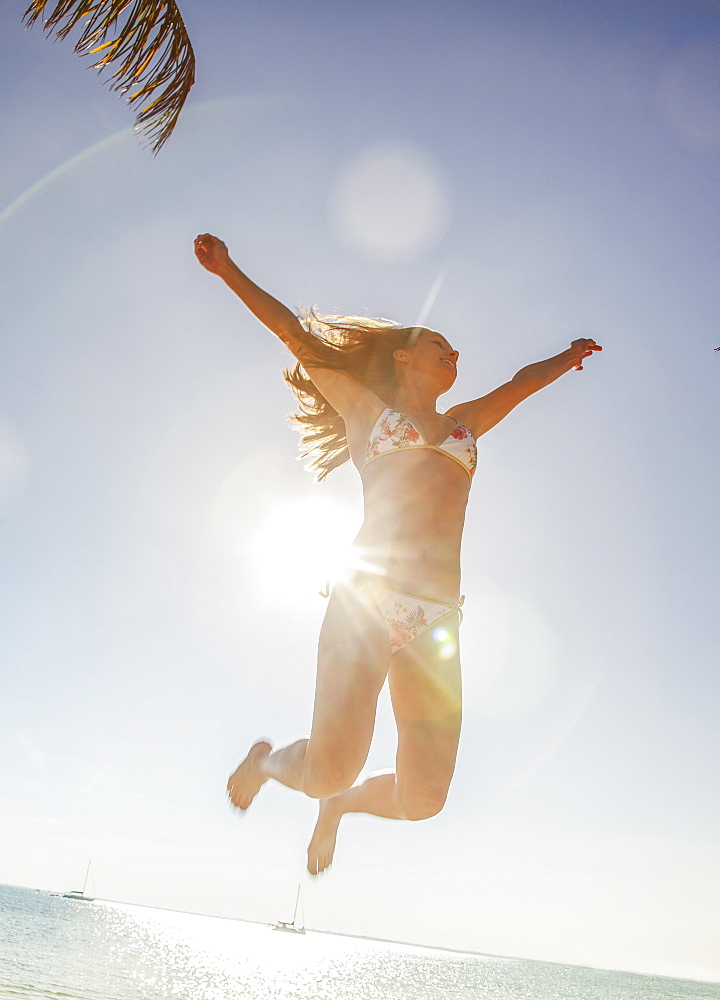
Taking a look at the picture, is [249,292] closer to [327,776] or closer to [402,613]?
[402,613]

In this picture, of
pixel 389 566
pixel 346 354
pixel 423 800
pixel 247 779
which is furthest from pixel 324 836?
pixel 346 354

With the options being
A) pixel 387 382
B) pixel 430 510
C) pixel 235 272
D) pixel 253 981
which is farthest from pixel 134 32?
pixel 253 981

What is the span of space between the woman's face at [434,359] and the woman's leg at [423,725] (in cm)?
120

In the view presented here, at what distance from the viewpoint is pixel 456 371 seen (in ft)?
12.8

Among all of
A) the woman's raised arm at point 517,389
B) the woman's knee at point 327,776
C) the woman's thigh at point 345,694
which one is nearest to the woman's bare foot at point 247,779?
the woman's knee at point 327,776

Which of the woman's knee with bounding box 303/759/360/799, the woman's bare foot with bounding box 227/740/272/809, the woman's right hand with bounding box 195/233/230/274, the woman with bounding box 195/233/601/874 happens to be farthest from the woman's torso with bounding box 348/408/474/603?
the woman's right hand with bounding box 195/233/230/274

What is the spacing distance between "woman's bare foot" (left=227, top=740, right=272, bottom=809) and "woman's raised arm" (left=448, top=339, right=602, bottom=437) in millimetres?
1852

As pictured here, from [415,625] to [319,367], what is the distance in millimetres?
1325

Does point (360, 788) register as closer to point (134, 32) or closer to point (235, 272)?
point (235, 272)

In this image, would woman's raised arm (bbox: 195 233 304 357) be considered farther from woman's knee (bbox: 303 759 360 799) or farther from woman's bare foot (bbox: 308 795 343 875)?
woman's bare foot (bbox: 308 795 343 875)

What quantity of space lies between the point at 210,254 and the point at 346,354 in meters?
0.81

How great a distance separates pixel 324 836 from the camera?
383cm

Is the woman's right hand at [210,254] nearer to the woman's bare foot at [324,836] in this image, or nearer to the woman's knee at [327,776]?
the woman's knee at [327,776]

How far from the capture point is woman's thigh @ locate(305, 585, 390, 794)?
116 inches
